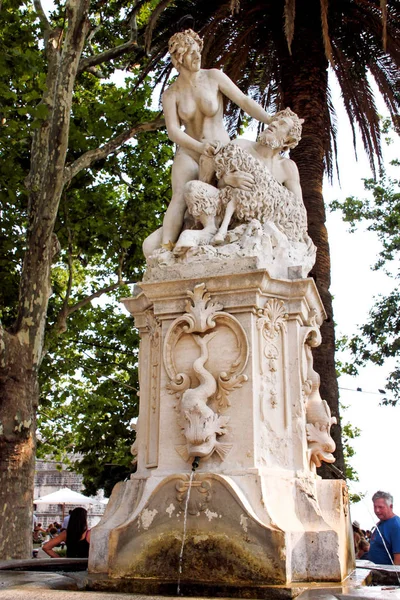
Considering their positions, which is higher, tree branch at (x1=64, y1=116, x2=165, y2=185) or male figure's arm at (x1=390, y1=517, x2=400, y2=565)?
tree branch at (x1=64, y1=116, x2=165, y2=185)

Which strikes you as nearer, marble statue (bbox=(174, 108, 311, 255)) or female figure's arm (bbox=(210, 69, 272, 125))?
marble statue (bbox=(174, 108, 311, 255))

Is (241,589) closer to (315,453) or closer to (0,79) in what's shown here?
(315,453)

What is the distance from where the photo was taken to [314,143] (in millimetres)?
10289

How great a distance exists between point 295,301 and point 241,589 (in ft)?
6.33

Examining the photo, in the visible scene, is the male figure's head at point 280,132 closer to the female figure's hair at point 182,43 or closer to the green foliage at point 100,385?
the female figure's hair at point 182,43

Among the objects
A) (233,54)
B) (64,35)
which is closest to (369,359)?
(233,54)

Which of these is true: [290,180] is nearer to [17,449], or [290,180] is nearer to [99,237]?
[17,449]

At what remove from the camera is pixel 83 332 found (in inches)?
685

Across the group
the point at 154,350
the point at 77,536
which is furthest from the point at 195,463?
the point at 77,536

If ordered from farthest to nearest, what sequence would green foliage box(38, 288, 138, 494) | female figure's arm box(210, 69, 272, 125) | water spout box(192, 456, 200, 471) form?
green foliage box(38, 288, 138, 494) < female figure's arm box(210, 69, 272, 125) < water spout box(192, 456, 200, 471)

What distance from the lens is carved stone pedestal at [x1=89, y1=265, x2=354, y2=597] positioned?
3.99 metres

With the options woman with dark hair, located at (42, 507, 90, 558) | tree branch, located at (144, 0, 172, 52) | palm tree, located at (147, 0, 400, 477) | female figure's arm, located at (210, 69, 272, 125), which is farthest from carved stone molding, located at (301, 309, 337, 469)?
tree branch, located at (144, 0, 172, 52)

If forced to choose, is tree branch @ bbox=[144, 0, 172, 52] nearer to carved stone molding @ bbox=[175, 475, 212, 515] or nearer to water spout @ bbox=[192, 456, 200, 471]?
water spout @ bbox=[192, 456, 200, 471]

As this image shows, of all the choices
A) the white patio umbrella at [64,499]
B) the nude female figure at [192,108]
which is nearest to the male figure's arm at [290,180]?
the nude female figure at [192,108]
